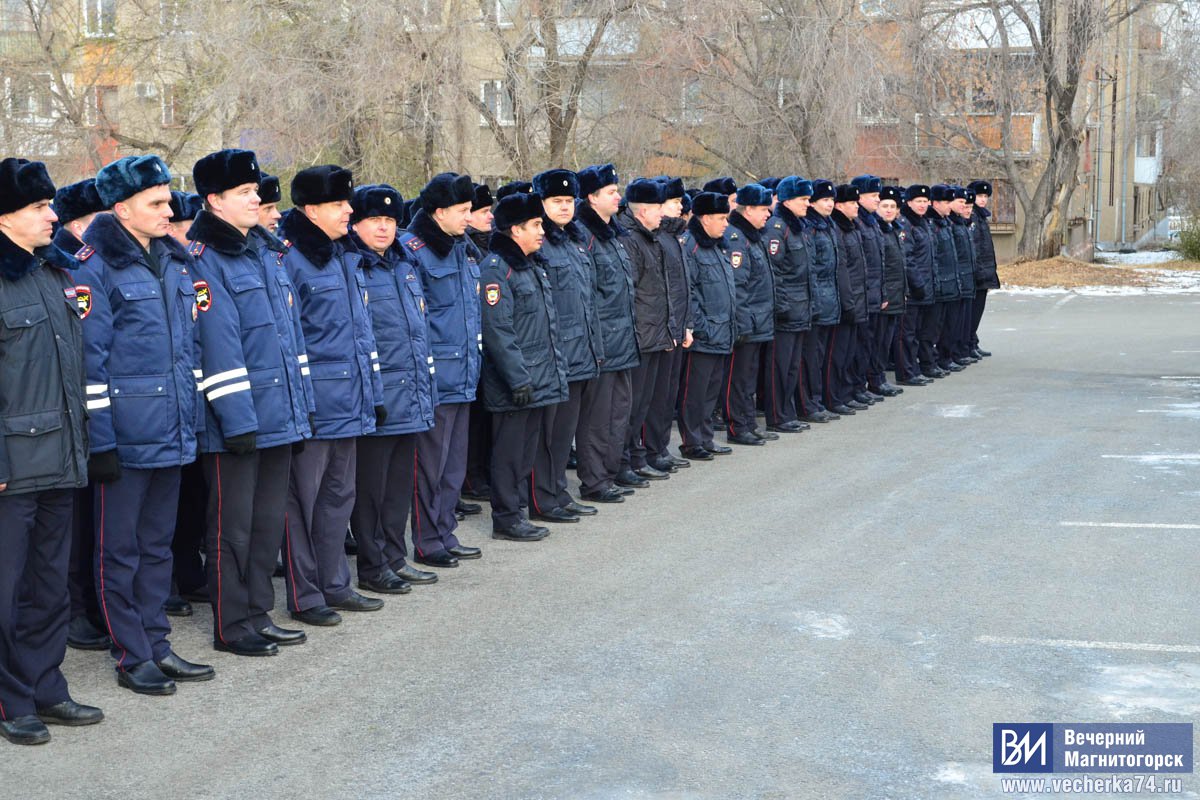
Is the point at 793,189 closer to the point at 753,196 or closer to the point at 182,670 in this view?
the point at 753,196

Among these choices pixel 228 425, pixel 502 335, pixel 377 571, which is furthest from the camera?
pixel 502 335

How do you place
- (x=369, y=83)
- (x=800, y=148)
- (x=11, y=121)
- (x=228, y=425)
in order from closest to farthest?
1. (x=228, y=425)
2. (x=369, y=83)
3. (x=11, y=121)
4. (x=800, y=148)

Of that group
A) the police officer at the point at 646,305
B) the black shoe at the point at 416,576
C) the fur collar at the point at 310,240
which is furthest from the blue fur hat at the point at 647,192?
the fur collar at the point at 310,240

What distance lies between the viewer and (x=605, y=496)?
34.3 feet

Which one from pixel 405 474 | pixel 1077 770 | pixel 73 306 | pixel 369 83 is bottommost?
pixel 1077 770

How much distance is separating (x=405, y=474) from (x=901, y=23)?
27.3 metres

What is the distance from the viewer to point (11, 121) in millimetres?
28328

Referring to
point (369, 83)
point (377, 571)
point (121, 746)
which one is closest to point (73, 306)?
point (121, 746)

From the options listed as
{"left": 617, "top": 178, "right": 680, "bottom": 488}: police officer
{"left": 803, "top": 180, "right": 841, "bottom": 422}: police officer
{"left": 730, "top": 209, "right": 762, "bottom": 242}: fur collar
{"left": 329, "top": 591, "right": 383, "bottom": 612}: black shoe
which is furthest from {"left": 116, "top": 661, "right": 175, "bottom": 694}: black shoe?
{"left": 803, "top": 180, "right": 841, "bottom": 422}: police officer

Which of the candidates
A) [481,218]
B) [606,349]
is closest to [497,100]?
[481,218]

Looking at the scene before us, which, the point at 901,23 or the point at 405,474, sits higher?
the point at 901,23

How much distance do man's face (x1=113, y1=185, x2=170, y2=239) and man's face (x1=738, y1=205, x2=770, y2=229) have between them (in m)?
7.40

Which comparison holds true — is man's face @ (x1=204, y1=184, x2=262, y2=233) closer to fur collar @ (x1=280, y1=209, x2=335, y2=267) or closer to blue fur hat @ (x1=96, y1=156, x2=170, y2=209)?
blue fur hat @ (x1=96, y1=156, x2=170, y2=209)

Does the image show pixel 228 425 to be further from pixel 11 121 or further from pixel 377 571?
pixel 11 121
